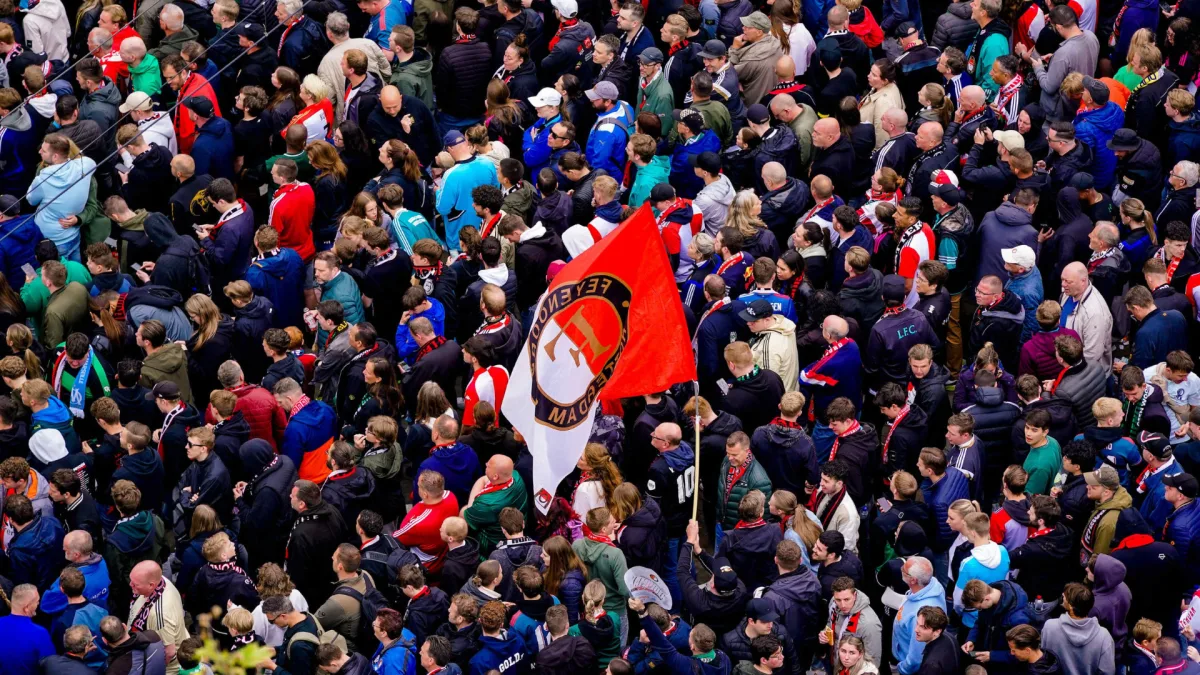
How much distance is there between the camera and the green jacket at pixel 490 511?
14.5 metres

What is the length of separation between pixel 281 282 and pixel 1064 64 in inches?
306

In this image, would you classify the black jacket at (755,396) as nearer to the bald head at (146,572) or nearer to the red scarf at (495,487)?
the red scarf at (495,487)

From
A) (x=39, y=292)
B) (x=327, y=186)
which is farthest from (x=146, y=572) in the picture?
(x=327, y=186)

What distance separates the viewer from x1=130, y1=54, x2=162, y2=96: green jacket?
1912 centimetres

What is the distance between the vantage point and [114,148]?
18.4 m

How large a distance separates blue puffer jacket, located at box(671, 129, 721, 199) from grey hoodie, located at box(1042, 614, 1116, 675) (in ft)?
20.2

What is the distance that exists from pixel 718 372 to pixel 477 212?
2.82 metres

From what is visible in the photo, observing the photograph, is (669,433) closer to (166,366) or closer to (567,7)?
(166,366)

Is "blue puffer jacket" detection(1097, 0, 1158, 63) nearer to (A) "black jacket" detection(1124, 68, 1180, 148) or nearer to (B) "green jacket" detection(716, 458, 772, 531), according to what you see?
(A) "black jacket" detection(1124, 68, 1180, 148)

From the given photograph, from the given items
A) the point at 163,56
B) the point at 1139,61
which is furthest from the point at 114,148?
the point at 1139,61

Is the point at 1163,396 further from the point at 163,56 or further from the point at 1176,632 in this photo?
the point at 163,56

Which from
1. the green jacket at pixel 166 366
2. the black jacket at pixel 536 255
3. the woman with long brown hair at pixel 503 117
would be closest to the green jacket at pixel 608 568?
the black jacket at pixel 536 255

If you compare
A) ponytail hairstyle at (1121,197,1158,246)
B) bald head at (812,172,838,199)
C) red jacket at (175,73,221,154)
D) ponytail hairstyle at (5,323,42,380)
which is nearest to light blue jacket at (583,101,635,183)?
bald head at (812,172,838,199)

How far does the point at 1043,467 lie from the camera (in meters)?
14.6
